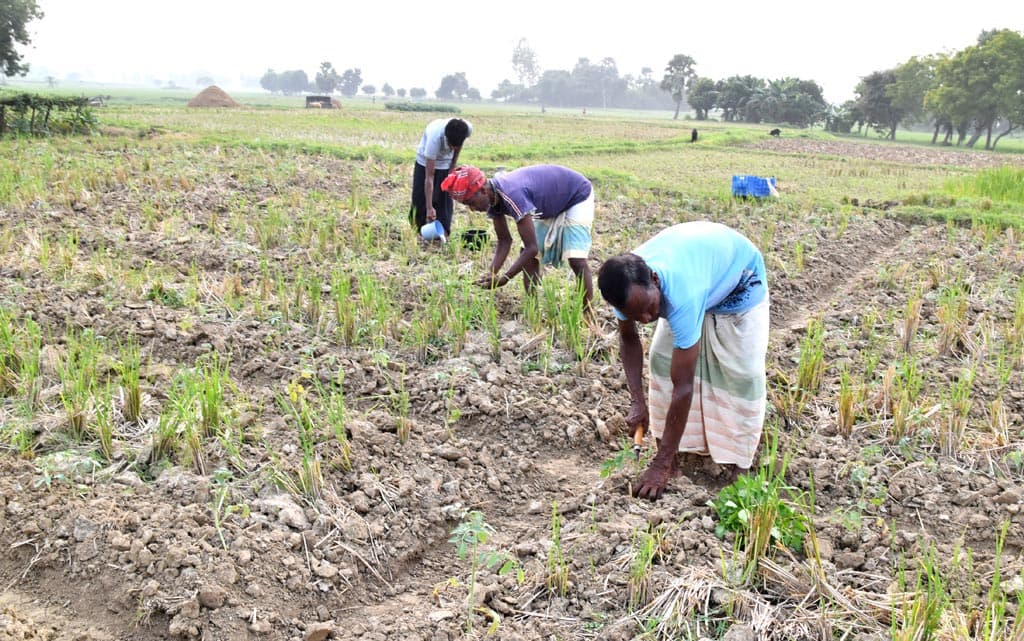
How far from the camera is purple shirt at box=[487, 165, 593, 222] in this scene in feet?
13.8

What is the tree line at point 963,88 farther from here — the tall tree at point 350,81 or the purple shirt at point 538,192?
the tall tree at point 350,81

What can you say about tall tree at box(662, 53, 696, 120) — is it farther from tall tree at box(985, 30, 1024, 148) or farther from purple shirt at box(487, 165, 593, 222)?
purple shirt at box(487, 165, 593, 222)

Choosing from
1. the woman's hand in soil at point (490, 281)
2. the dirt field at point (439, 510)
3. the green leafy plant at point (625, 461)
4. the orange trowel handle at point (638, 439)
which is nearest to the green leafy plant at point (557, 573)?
the dirt field at point (439, 510)

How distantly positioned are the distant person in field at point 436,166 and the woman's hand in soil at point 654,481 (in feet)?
10.8

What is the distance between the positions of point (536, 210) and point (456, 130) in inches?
57.4

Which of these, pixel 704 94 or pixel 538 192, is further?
pixel 704 94

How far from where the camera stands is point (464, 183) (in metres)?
4.04

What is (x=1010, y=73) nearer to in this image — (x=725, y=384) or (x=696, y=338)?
(x=725, y=384)

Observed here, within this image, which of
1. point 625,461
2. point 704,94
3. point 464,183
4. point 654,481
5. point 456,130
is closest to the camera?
point 654,481

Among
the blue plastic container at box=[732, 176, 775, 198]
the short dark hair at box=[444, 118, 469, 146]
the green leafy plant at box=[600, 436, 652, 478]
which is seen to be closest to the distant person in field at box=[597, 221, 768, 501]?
the green leafy plant at box=[600, 436, 652, 478]

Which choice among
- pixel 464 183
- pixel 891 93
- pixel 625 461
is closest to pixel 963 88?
pixel 891 93

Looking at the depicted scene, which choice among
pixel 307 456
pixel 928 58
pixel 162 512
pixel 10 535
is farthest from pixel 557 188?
pixel 928 58

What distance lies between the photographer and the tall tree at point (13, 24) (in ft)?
75.9

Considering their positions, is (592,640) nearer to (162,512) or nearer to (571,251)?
(162,512)
